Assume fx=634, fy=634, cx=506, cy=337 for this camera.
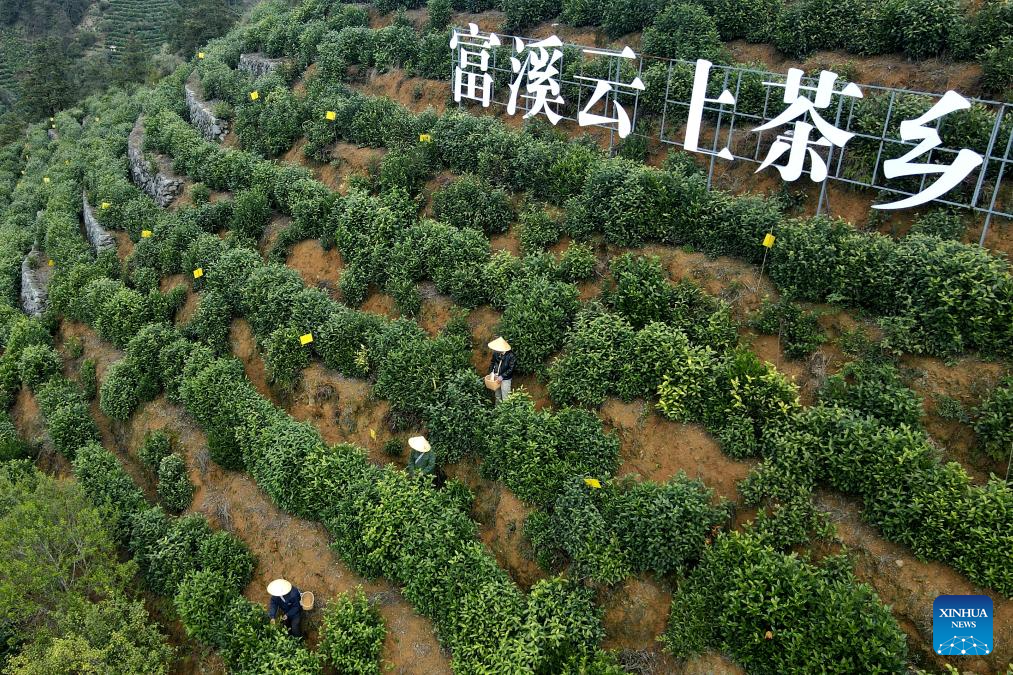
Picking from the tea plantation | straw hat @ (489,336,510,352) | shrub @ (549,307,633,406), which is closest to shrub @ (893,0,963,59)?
the tea plantation

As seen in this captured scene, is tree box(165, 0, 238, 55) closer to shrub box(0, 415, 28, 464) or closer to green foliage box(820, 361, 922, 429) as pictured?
shrub box(0, 415, 28, 464)

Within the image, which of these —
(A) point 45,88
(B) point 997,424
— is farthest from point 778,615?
(A) point 45,88

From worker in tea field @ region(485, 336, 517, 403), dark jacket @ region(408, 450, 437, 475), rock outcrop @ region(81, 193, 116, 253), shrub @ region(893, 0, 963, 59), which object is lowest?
rock outcrop @ region(81, 193, 116, 253)

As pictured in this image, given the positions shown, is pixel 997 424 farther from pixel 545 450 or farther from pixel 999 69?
pixel 999 69

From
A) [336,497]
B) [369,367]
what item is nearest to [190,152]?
[369,367]

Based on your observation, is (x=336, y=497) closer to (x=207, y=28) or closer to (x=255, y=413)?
(x=255, y=413)
